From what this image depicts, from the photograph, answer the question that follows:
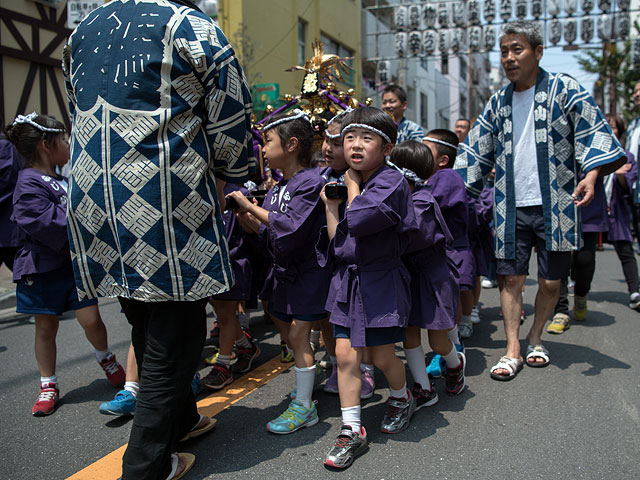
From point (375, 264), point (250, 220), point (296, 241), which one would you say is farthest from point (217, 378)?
point (375, 264)

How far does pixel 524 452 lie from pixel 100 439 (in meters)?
1.97

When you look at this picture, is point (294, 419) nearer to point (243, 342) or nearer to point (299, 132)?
point (243, 342)

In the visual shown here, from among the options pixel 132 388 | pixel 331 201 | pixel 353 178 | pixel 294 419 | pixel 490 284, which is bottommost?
pixel 490 284

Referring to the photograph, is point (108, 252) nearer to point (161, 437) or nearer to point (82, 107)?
point (82, 107)

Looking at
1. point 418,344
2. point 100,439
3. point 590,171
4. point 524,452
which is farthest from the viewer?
point 590,171

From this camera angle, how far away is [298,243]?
8.91 feet

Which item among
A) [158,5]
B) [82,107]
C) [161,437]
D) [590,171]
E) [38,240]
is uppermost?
[158,5]

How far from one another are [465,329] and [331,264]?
1958 mm

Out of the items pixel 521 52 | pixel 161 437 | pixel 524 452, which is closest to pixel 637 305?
pixel 521 52

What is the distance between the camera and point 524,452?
2.41 m

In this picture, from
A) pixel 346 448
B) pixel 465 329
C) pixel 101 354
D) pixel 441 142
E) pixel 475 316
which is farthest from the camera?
pixel 475 316

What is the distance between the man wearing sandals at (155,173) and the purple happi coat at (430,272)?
1.04 m

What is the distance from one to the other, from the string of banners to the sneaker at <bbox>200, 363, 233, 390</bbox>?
1750cm

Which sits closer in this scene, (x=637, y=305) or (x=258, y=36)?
(x=637, y=305)
